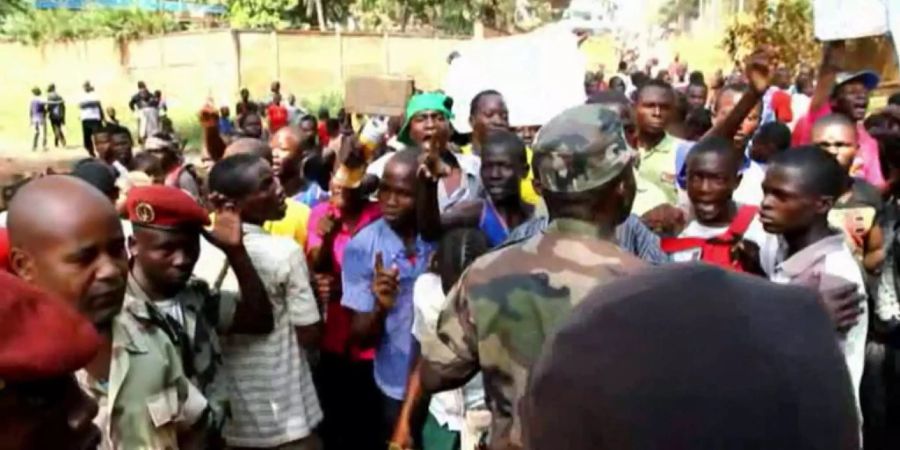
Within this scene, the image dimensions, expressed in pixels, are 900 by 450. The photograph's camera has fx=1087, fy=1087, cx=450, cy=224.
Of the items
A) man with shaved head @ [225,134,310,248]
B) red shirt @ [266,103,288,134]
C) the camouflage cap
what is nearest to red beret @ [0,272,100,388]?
the camouflage cap

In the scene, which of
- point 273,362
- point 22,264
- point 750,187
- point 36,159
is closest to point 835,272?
point 750,187

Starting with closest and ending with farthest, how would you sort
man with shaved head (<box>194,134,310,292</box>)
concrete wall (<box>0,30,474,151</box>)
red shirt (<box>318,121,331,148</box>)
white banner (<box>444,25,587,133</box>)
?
man with shaved head (<box>194,134,310,292</box>) < white banner (<box>444,25,587,133</box>) < red shirt (<box>318,121,331,148</box>) < concrete wall (<box>0,30,474,151</box>)

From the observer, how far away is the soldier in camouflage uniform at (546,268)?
2.51m

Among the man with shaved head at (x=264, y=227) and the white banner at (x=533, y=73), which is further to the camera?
the white banner at (x=533, y=73)

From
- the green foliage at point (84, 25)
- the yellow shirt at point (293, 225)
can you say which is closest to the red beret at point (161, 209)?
the yellow shirt at point (293, 225)

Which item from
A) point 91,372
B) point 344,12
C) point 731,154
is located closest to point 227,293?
point 91,372

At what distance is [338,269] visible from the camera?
465 cm

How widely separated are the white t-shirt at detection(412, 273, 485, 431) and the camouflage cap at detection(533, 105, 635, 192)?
3.83 feet

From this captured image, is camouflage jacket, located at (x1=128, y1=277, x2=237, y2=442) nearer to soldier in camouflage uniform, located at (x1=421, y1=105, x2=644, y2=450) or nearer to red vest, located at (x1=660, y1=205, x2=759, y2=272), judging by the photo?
soldier in camouflage uniform, located at (x1=421, y1=105, x2=644, y2=450)

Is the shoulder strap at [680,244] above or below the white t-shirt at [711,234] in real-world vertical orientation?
below

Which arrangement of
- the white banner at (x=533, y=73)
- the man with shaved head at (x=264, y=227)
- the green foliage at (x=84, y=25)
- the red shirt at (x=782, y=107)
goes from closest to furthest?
the man with shaved head at (x=264, y=227)
the white banner at (x=533, y=73)
the red shirt at (x=782, y=107)
the green foliage at (x=84, y=25)

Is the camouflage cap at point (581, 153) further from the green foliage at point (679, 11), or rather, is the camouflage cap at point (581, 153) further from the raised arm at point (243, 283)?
the green foliage at point (679, 11)

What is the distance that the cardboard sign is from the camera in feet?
26.0

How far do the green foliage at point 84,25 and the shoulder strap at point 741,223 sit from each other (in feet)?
99.4
